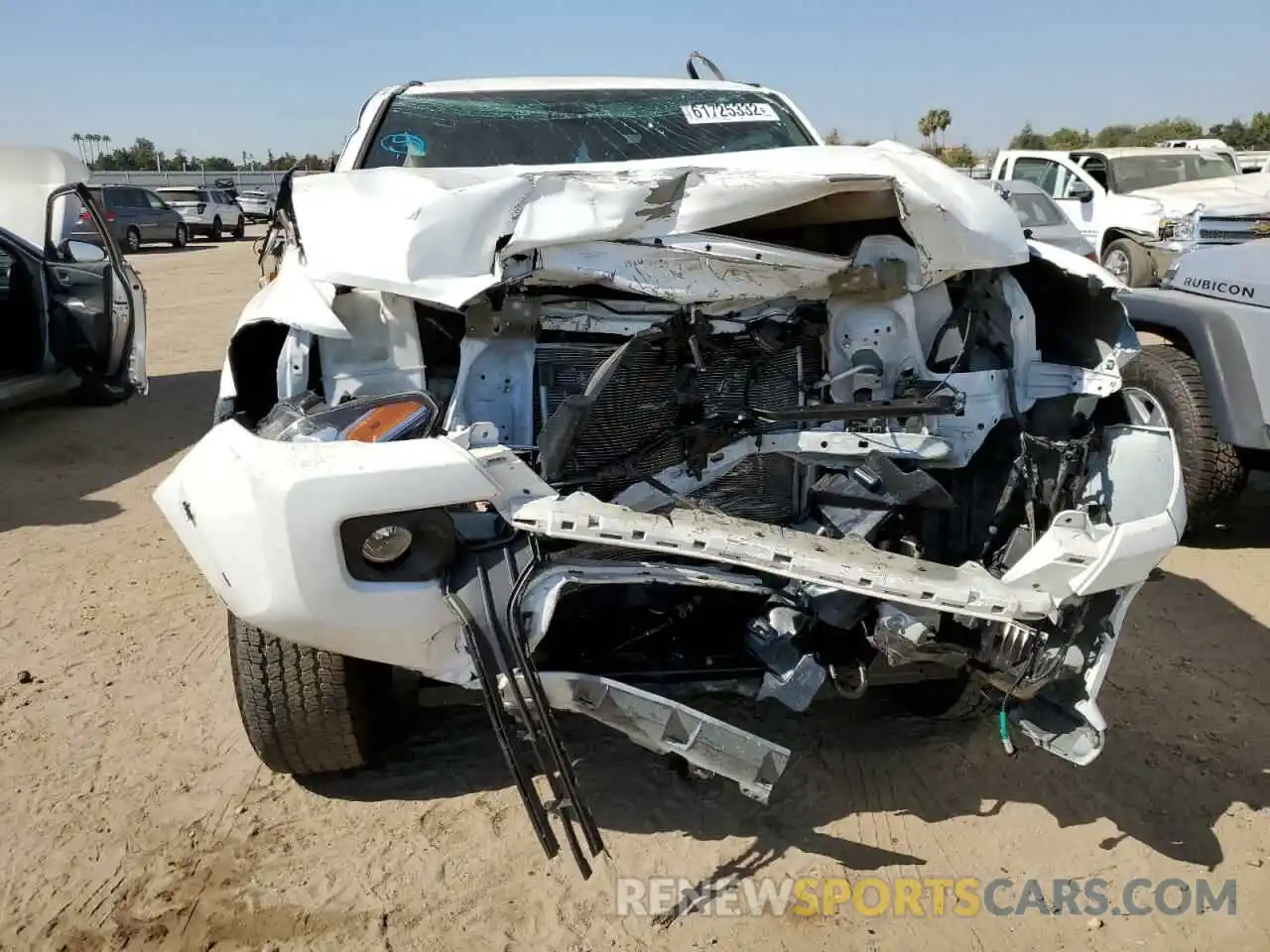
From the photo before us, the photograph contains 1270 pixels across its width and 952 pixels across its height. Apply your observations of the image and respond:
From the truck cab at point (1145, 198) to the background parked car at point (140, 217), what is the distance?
17.9 m

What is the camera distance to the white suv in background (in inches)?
1007

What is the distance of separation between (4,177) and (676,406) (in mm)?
6287

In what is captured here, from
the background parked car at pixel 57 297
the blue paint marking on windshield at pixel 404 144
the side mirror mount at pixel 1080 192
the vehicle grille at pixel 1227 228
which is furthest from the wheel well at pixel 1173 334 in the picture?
the side mirror mount at pixel 1080 192

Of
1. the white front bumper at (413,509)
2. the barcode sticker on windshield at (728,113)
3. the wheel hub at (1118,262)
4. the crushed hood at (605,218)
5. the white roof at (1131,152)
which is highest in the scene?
the barcode sticker on windshield at (728,113)

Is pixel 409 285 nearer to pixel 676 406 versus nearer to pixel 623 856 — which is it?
pixel 676 406

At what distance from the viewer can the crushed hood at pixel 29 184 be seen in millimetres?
6809

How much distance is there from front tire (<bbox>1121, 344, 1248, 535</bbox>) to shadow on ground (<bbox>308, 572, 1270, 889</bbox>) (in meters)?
1.42

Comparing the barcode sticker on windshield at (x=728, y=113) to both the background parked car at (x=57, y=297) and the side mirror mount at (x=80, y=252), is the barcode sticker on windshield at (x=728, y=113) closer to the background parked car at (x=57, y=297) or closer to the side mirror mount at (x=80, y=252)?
the background parked car at (x=57, y=297)

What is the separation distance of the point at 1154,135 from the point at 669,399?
46369 millimetres

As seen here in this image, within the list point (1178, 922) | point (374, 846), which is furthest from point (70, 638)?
point (1178, 922)

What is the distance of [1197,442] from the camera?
4629 millimetres

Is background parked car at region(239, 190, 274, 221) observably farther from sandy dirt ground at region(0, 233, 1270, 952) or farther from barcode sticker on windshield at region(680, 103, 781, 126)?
sandy dirt ground at region(0, 233, 1270, 952)

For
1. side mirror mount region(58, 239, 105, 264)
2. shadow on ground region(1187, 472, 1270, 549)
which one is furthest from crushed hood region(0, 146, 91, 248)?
shadow on ground region(1187, 472, 1270, 549)

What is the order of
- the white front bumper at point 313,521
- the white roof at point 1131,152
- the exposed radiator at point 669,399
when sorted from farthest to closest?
the white roof at point 1131,152
the exposed radiator at point 669,399
the white front bumper at point 313,521
